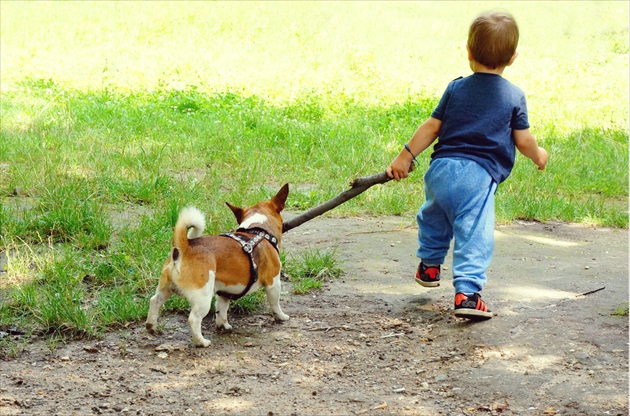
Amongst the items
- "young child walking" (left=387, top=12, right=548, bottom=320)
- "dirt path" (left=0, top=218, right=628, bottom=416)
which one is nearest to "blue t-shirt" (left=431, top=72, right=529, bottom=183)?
"young child walking" (left=387, top=12, right=548, bottom=320)

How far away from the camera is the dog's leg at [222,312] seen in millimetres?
4484

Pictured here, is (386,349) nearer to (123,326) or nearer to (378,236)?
(123,326)

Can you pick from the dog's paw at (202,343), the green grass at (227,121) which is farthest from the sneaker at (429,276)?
the dog's paw at (202,343)

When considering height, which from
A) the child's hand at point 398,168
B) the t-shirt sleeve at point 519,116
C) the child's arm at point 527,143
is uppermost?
the t-shirt sleeve at point 519,116

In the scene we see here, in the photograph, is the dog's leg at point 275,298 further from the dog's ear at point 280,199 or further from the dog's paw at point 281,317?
the dog's ear at point 280,199

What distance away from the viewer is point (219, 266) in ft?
13.8

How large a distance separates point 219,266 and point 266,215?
66 cm

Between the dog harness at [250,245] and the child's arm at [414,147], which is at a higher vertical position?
the child's arm at [414,147]

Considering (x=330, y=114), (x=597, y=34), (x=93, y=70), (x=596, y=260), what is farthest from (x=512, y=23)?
(x=597, y=34)

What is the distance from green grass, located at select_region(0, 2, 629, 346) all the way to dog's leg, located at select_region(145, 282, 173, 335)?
283mm

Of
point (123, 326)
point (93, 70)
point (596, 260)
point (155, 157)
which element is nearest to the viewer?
point (123, 326)

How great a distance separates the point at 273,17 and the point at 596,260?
11.6 meters

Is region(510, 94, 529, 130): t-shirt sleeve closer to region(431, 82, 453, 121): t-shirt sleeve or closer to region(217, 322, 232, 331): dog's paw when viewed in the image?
region(431, 82, 453, 121): t-shirt sleeve

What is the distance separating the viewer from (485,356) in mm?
4082
